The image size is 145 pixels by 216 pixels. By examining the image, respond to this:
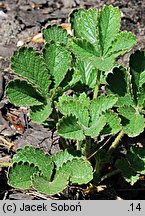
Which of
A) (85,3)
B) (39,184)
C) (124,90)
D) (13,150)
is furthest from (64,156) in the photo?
(85,3)

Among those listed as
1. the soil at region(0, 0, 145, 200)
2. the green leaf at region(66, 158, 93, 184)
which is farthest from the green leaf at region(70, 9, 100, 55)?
the soil at region(0, 0, 145, 200)

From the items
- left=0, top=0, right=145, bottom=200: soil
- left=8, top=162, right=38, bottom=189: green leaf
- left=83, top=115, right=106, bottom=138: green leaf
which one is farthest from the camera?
left=0, top=0, right=145, bottom=200: soil

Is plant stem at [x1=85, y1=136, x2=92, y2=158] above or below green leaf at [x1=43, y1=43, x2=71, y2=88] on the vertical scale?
below

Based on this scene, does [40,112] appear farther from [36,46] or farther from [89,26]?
[36,46]

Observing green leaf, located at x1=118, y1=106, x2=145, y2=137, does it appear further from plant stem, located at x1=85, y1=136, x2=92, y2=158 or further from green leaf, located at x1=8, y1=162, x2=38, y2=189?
green leaf, located at x1=8, y1=162, x2=38, y2=189

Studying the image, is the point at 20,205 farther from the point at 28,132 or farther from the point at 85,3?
the point at 85,3

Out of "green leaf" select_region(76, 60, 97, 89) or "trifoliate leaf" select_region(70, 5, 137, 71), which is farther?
"green leaf" select_region(76, 60, 97, 89)

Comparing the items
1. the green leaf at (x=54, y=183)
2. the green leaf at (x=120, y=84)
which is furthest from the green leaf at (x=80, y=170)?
the green leaf at (x=120, y=84)
